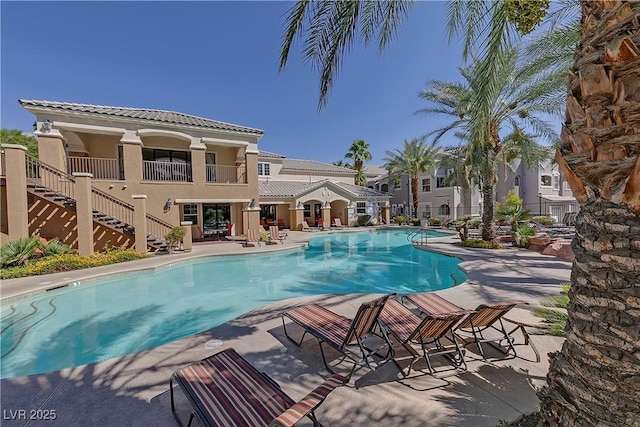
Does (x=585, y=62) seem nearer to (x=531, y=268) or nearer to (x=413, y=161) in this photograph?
(x=531, y=268)

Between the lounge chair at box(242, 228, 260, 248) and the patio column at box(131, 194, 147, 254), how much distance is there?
5.83 m

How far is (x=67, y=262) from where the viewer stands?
1136 cm

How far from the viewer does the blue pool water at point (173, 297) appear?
20.0 ft

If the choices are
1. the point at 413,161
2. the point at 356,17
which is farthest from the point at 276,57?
the point at 413,161

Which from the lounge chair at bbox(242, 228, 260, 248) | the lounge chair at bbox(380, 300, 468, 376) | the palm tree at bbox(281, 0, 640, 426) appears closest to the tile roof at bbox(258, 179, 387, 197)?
the lounge chair at bbox(242, 228, 260, 248)

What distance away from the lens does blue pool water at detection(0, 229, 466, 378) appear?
609 centimetres

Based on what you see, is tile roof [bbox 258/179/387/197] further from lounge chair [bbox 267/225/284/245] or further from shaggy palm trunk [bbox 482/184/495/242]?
shaggy palm trunk [bbox 482/184/495/242]

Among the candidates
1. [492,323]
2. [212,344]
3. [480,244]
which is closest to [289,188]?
[480,244]

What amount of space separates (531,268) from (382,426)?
34.9ft

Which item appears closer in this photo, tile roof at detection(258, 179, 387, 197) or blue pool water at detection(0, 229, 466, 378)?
blue pool water at detection(0, 229, 466, 378)

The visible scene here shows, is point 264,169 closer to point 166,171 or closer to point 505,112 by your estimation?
point 166,171

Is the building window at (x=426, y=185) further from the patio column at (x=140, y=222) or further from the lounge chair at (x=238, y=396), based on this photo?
the lounge chair at (x=238, y=396)

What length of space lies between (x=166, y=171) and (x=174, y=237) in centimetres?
613

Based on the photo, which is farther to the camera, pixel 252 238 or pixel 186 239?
pixel 252 238
